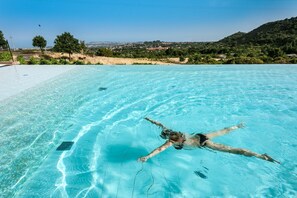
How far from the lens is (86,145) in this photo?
16.7 feet

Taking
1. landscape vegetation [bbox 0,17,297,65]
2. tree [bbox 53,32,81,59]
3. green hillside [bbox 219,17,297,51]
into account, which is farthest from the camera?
green hillside [bbox 219,17,297,51]

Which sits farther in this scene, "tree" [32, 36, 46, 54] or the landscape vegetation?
"tree" [32, 36, 46, 54]

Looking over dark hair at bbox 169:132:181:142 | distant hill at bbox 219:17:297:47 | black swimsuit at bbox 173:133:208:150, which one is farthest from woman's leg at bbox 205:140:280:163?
distant hill at bbox 219:17:297:47

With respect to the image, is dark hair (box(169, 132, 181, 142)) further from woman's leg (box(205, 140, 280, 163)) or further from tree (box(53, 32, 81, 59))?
tree (box(53, 32, 81, 59))

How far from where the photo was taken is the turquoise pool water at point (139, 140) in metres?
3.72

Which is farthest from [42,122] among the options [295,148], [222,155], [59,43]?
[59,43]

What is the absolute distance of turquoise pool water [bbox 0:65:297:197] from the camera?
12.2 ft

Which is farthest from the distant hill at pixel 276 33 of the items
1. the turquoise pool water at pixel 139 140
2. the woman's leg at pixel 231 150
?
the woman's leg at pixel 231 150

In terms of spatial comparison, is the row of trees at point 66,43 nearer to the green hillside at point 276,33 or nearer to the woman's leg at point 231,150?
the woman's leg at point 231,150

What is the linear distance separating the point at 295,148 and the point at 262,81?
7.08 m

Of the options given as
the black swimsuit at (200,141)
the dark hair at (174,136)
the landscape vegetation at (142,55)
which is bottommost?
the landscape vegetation at (142,55)

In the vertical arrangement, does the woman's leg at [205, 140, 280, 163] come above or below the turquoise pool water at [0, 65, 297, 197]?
above

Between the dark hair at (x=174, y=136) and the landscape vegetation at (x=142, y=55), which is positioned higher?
the dark hair at (x=174, y=136)

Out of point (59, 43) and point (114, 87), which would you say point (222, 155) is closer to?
point (114, 87)
